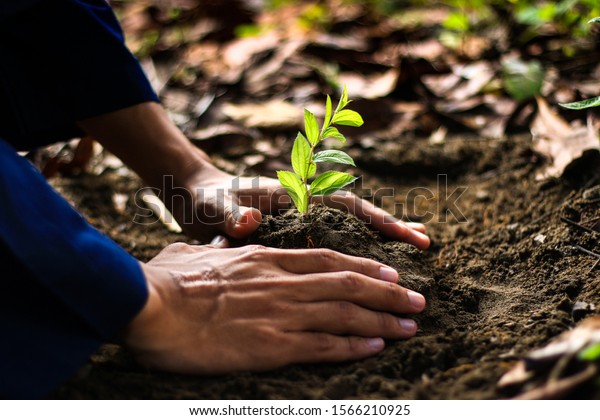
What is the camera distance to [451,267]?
1.89 m

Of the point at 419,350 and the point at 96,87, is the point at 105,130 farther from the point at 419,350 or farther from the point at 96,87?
the point at 419,350

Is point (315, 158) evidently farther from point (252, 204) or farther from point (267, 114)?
point (267, 114)

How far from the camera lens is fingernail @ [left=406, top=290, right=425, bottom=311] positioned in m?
1.55

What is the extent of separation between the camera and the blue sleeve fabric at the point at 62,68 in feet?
6.26

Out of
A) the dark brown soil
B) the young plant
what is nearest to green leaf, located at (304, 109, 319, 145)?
the young plant

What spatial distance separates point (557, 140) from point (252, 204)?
1.22 m

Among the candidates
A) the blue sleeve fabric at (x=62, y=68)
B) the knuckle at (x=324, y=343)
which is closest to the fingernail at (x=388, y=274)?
the knuckle at (x=324, y=343)

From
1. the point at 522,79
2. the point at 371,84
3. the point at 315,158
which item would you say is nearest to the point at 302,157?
the point at 315,158

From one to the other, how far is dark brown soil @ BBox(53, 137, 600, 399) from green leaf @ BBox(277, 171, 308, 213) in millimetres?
60

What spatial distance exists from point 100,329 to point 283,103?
6.43 ft

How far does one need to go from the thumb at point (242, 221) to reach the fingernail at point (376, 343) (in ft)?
1.55

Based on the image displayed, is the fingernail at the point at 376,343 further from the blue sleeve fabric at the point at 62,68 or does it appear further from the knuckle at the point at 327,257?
the blue sleeve fabric at the point at 62,68
